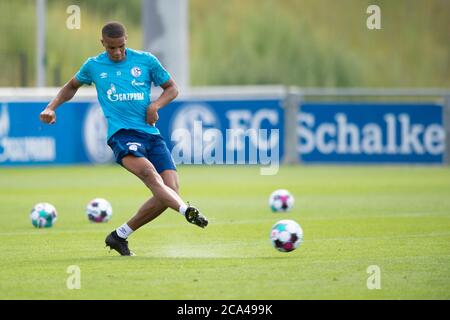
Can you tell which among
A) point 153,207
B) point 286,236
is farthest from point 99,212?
point 286,236

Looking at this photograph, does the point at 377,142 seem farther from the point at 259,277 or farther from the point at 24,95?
the point at 259,277

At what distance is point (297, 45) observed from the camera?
52.0 m

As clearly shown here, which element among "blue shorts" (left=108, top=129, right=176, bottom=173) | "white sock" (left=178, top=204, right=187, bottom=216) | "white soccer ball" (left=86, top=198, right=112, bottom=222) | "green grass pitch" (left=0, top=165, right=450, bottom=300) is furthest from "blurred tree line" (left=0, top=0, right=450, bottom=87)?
"white sock" (left=178, top=204, right=187, bottom=216)

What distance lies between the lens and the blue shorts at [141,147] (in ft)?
44.1

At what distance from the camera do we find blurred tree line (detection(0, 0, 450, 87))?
5144cm

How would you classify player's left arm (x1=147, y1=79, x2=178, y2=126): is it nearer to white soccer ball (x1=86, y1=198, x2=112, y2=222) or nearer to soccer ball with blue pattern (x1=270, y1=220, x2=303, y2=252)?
soccer ball with blue pattern (x1=270, y1=220, x2=303, y2=252)

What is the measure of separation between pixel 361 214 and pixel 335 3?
35.3 m

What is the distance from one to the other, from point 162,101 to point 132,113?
14.8 inches

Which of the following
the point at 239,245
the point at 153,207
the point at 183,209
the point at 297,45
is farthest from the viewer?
the point at 297,45


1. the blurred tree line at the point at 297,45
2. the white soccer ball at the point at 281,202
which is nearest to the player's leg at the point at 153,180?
the white soccer ball at the point at 281,202

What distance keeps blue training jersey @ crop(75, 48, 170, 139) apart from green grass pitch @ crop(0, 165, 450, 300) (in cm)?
157

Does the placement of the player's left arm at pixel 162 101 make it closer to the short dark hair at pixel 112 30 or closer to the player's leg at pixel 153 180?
the player's leg at pixel 153 180

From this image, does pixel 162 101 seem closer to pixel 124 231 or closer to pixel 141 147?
pixel 141 147
